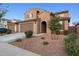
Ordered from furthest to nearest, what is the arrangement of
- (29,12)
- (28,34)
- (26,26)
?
1. (26,26)
2. (29,12)
3. (28,34)

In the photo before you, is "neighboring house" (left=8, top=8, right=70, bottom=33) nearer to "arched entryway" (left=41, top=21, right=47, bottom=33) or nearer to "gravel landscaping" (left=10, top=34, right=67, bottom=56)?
"arched entryway" (left=41, top=21, right=47, bottom=33)

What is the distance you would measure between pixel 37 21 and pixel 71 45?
8.60 feet

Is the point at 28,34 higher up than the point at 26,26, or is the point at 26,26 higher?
the point at 26,26

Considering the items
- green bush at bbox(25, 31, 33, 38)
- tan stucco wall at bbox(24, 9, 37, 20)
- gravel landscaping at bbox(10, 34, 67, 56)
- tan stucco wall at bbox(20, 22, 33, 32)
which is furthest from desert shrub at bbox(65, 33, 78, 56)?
tan stucco wall at bbox(24, 9, 37, 20)

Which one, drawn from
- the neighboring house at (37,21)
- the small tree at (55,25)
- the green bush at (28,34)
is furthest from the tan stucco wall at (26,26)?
the small tree at (55,25)

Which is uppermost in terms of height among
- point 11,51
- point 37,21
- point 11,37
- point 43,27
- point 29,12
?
point 29,12

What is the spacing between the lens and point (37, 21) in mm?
14859

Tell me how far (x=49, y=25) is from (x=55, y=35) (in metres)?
0.72

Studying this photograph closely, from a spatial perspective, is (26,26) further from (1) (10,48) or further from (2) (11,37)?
(1) (10,48)

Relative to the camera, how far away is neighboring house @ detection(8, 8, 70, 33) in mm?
14609

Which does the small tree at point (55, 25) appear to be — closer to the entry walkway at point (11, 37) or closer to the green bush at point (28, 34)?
the green bush at point (28, 34)

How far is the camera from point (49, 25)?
14.6m

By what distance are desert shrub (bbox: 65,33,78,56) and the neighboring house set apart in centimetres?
67

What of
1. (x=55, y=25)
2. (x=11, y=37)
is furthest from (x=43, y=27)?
(x=11, y=37)
